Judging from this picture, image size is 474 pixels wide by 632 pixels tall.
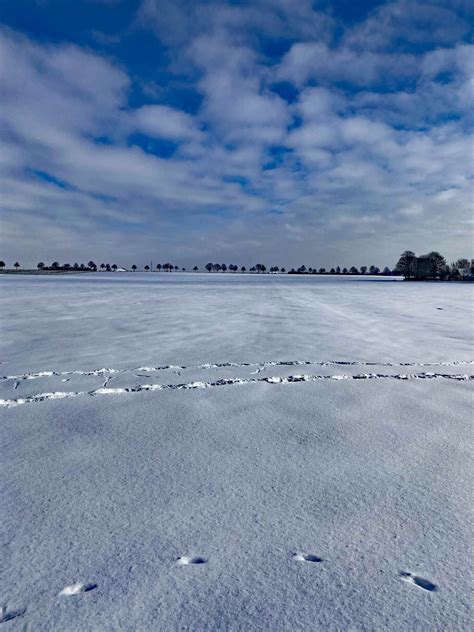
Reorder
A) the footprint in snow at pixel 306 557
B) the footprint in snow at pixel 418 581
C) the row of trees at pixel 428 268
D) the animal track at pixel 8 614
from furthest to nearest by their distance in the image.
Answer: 1. the row of trees at pixel 428 268
2. the footprint in snow at pixel 306 557
3. the footprint in snow at pixel 418 581
4. the animal track at pixel 8 614

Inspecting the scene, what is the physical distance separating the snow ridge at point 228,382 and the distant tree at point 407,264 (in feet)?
249

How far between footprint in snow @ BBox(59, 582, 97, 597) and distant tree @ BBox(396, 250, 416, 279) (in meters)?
79.4

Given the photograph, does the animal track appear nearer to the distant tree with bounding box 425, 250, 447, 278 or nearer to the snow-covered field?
the snow-covered field

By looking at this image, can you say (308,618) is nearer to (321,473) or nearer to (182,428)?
(321,473)

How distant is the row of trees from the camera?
72.5 m

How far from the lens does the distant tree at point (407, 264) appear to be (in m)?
73.7

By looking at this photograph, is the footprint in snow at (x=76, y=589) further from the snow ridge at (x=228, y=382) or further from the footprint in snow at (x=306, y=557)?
the snow ridge at (x=228, y=382)

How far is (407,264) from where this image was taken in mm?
76250

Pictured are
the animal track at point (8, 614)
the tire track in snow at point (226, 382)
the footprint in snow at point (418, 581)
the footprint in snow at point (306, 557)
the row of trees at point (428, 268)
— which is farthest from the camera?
the row of trees at point (428, 268)

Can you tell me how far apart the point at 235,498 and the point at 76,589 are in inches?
31.8

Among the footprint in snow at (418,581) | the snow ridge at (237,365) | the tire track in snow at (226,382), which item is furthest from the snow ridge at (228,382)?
the footprint in snow at (418,581)

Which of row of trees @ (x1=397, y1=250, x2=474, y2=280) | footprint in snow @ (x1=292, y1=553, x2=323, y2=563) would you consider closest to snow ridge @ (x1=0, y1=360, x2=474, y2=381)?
footprint in snow @ (x1=292, y1=553, x2=323, y2=563)

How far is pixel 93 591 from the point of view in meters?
1.38

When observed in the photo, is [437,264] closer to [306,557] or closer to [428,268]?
[428,268]
